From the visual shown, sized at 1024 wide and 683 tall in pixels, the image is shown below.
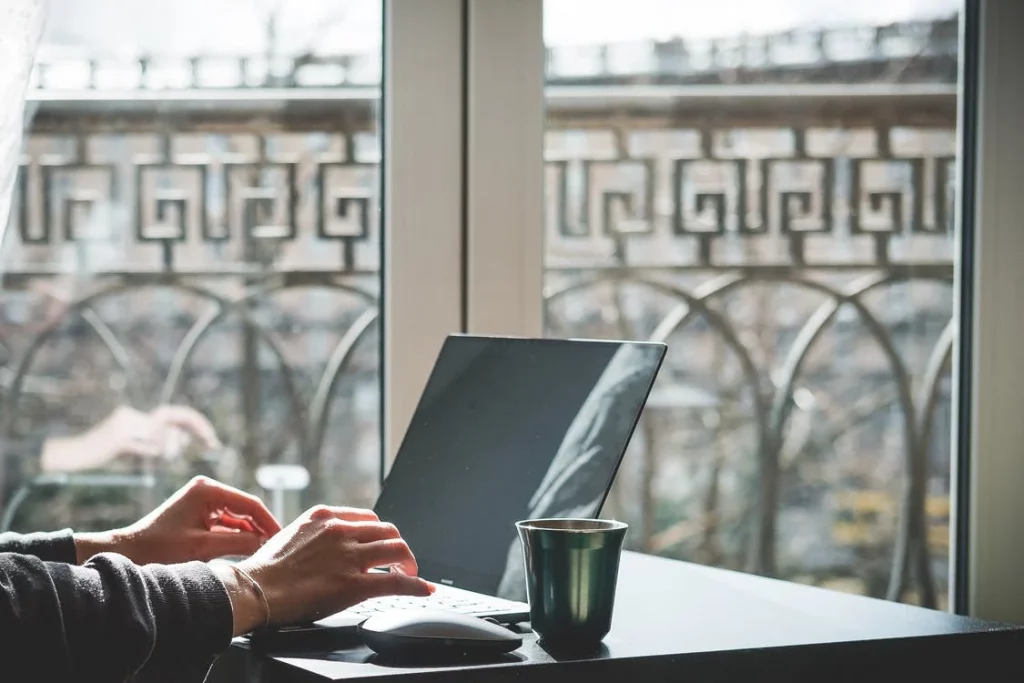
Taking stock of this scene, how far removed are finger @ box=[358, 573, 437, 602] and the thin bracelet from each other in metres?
0.08

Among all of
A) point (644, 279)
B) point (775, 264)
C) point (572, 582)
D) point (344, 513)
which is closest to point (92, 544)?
point (344, 513)

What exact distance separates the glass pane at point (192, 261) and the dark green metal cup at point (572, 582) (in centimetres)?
63

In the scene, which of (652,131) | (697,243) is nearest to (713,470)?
(697,243)

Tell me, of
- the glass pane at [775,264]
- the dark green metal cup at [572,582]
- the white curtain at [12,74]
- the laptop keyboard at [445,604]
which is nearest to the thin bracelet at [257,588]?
the laptop keyboard at [445,604]

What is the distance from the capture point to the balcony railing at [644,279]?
1.44 meters

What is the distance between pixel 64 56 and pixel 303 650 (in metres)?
0.89

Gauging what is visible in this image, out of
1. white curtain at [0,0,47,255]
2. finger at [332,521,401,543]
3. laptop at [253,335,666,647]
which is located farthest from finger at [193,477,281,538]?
white curtain at [0,0,47,255]

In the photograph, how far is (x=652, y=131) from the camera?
1530 mm

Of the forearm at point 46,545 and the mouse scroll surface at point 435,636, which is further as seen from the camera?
the forearm at point 46,545

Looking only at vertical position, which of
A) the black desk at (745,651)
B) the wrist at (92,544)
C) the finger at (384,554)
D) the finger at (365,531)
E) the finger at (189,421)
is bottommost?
the black desk at (745,651)

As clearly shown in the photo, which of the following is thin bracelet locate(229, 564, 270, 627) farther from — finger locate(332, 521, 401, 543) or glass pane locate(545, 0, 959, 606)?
glass pane locate(545, 0, 959, 606)

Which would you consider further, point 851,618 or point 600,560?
point 851,618

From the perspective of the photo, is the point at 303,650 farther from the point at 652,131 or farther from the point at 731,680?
the point at 652,131

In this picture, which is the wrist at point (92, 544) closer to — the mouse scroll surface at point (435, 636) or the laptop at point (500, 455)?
the laptop at point (500, 455)
